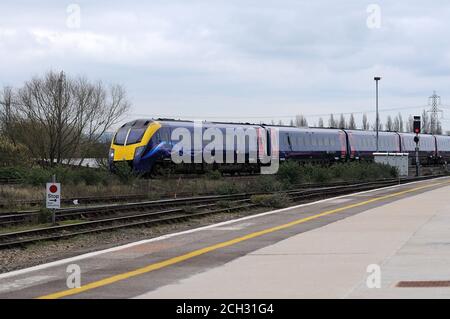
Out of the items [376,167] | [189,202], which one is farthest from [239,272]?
[376,167]

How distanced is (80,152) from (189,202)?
33853 mm

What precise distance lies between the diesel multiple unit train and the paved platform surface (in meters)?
16.5

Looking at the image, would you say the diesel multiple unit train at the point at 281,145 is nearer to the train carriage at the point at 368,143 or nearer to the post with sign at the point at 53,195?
the train carriage at the point at 368,143

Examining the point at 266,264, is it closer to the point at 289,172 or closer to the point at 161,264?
the point at 161,264

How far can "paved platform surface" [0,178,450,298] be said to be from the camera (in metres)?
7.42

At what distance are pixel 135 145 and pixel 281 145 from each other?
12.2 metres

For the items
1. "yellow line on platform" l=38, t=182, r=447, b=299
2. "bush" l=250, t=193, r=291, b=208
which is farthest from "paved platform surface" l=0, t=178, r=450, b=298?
"bush" l=250, t=193, r=291, b=208

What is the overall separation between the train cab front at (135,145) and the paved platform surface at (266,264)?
1623 centimetres

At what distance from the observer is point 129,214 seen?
19750mm

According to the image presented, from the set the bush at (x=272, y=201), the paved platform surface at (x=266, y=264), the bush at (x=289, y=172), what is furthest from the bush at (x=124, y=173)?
the paved platform surface at (x=266, y=264)

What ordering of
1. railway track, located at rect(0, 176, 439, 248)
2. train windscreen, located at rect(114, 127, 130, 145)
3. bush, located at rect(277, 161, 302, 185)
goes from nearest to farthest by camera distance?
railway track, located at rect(0, 176, 439, 248) < train windscreen, located at rect(114, 127, 130, 145) < bush, located at rect(277, 161, 302, 185)

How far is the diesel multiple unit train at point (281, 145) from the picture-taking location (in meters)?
31.3

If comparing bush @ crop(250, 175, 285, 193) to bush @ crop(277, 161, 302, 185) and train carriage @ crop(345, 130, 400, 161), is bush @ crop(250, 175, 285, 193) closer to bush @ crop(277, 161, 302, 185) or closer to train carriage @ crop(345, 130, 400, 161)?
bush @ crop(277, 161, 302, 185)
